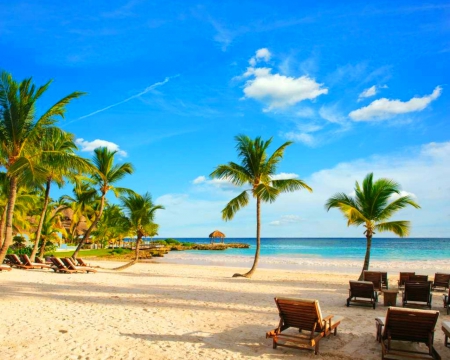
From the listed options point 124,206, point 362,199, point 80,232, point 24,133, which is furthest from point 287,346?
point 80,232

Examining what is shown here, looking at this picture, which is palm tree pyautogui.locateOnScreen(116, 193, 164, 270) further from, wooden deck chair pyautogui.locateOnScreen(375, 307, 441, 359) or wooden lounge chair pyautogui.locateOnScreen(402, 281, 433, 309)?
wooden deck chair pyautogui.locateOnScreen(375, 307, 441, 359)

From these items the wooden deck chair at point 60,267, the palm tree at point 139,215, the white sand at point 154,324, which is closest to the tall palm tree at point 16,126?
the wooden deck chair at point 60,267

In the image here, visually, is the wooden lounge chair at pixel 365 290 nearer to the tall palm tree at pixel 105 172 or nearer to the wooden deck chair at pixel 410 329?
the wooden deck chair at pixel 410 329

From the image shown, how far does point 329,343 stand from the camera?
5.68 meters

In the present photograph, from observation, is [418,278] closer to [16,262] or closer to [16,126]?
[16,126]

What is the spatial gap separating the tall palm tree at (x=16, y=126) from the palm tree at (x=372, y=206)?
11.9m

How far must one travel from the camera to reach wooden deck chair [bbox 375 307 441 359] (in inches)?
191

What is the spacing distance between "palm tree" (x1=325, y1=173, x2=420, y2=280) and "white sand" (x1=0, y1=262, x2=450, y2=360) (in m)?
3.47

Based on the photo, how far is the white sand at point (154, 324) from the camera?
202 inches

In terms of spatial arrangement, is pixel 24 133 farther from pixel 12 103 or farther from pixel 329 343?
pixel 329 343

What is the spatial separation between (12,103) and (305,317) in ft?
44.1

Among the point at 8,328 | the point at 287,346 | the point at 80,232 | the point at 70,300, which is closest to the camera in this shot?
the point at 287,346

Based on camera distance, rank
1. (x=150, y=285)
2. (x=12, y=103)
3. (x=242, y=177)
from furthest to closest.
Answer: (x=242, y=177) → (x=12, y=103) → (x=150, y=285)

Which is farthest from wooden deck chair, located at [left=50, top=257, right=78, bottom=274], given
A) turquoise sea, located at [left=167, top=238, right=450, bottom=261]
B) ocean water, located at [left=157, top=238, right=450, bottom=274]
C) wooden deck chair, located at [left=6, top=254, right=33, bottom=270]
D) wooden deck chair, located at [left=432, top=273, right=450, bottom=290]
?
turquoise sea, located at [left=167, top=238, right=450, bottom=261]
